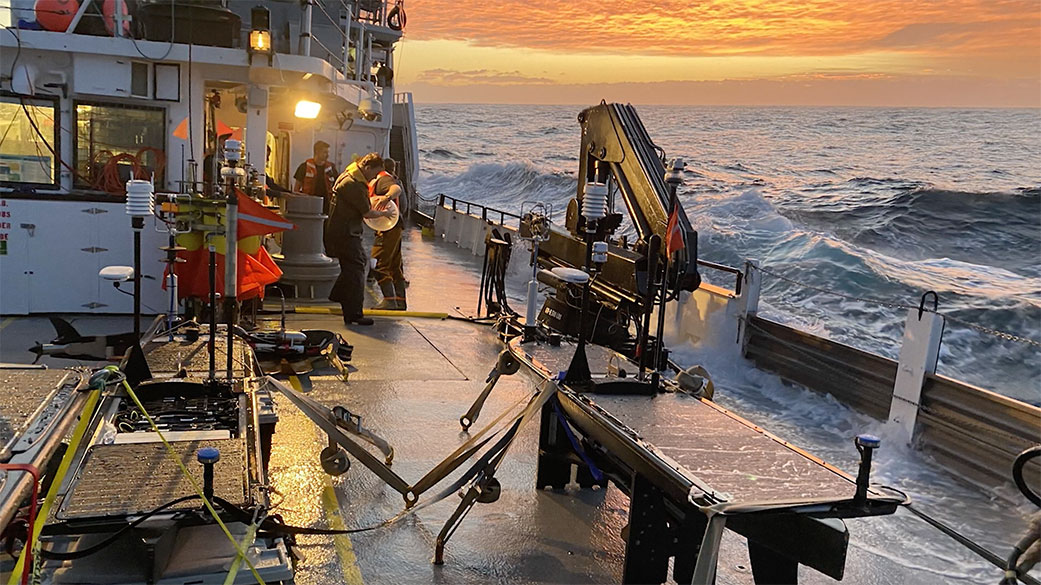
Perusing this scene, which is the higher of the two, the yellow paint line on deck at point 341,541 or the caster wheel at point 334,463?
the caster wheel at point 334,463

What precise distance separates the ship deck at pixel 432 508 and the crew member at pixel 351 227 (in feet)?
4.98

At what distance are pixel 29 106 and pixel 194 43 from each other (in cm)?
194

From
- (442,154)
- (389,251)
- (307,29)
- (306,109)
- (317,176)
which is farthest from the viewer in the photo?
(442,154)

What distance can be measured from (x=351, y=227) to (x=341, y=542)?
5.72 metres

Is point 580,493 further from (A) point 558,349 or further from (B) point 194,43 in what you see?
(B) point 194,43

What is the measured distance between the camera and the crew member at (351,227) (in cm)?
952

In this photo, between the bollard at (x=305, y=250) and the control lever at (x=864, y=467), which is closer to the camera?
the control lever at (x=864, y=467)

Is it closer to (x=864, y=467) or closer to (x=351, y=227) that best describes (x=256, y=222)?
(x=351, y=227)

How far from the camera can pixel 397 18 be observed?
22750 mm

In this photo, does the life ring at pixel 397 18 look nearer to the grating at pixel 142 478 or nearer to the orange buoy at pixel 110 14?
the orange buoy at pixel 110 14

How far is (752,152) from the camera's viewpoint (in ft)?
169

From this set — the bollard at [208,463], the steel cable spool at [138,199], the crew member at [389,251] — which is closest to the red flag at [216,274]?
the steel cable spool at [138,199]

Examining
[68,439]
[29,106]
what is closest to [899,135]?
[29,106]

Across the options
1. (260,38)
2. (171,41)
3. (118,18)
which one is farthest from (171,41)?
(260,38)
